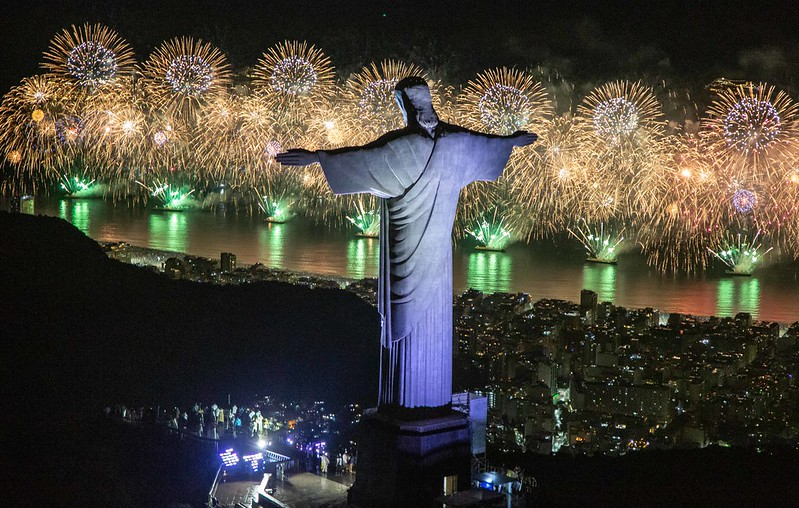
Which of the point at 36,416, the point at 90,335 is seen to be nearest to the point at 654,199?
the point at 90,335

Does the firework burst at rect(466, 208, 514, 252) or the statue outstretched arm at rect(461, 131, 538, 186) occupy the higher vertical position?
the statue outstretched arm at rect(461, 131, 538, 186)

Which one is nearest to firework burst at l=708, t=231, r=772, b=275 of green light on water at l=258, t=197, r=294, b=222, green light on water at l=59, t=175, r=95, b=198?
green light on water at l=258, t=197, r=294, b=222

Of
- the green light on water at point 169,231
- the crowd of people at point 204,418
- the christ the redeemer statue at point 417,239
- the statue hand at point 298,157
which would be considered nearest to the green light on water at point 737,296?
the green light on water at point 169,231

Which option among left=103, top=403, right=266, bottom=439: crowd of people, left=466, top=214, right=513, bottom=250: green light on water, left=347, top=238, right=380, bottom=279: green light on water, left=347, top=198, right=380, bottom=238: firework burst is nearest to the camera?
left=103, top=403, right=266, bottom=439: crowd of people

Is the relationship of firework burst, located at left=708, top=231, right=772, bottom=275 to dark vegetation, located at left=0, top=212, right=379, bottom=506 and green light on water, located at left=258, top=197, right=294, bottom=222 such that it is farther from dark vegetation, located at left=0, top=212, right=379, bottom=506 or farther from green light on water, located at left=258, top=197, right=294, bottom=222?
dark vegetation, located at left=0, top=212, right=379, bottom=506

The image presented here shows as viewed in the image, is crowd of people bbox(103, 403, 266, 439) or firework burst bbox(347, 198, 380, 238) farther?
firework burst bbox(347, 198, 380, 238)

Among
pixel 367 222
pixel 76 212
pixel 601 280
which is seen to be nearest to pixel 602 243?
pixel 601 280

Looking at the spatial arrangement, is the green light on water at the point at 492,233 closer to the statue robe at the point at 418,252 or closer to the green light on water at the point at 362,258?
the green light on water at the point at 362,258

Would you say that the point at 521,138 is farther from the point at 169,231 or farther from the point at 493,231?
the point at 493,231
